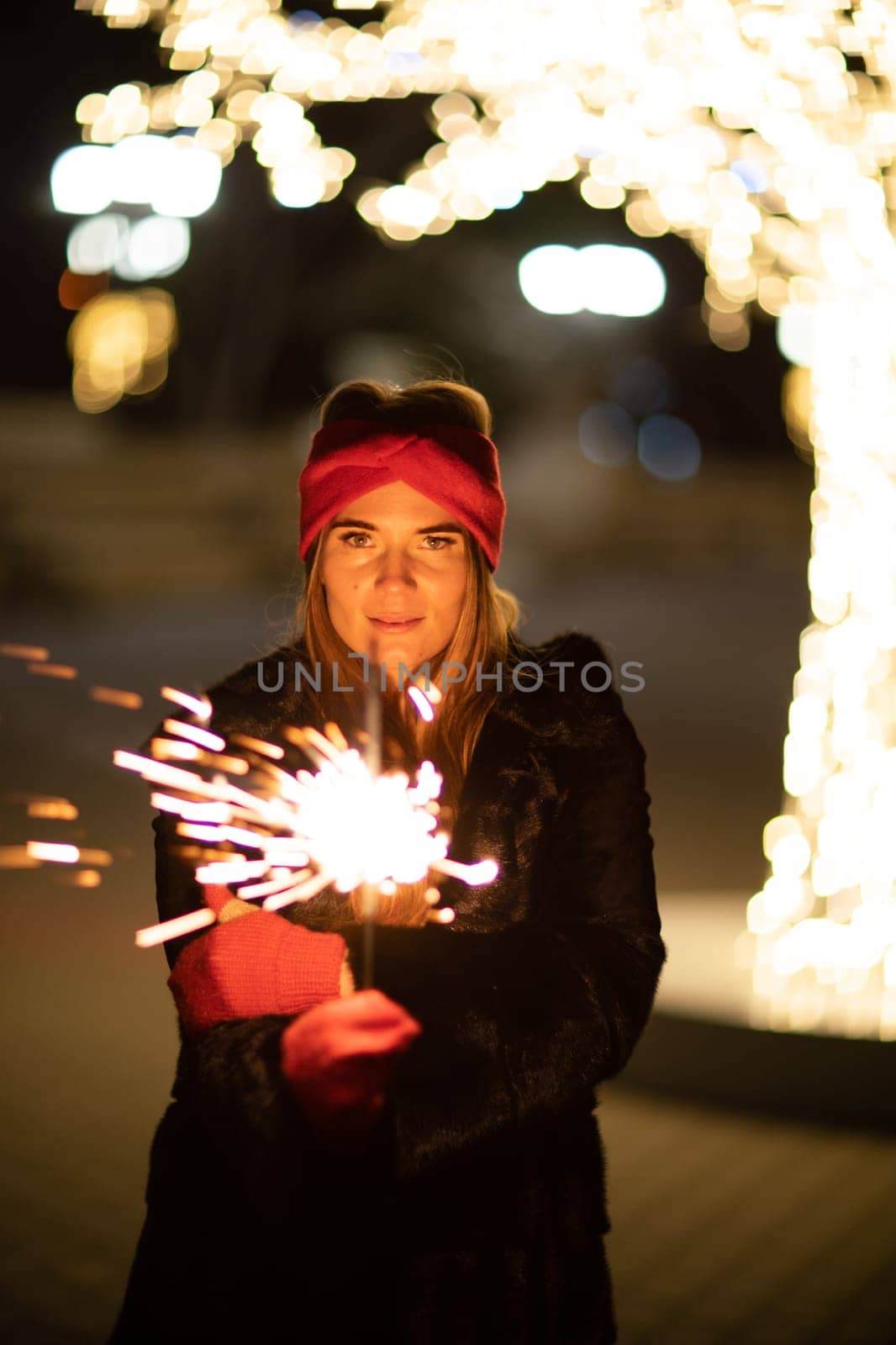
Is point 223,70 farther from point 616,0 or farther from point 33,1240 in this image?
point 33,1240

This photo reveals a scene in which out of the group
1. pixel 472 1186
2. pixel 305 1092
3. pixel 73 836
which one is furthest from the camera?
pixel 73 836

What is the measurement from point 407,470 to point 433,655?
11.1 inches

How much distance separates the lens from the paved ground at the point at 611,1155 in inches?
162

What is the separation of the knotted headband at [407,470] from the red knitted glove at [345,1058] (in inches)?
31.2

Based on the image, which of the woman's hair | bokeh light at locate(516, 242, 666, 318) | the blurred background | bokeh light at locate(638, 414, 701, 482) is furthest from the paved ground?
bokeh light at locate(638, 414, 701, 482)

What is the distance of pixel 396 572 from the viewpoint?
2.21 metres

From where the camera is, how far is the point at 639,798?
87.1 inches

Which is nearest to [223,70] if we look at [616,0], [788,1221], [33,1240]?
[616,0]

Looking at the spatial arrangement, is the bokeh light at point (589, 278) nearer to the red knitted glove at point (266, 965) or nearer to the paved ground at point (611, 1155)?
the paved ground at point (611, 1155)

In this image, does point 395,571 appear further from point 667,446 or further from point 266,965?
point 667,446

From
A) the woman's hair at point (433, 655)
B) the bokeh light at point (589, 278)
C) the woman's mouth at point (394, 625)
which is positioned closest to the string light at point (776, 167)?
the woman's hair at point (433, 655)

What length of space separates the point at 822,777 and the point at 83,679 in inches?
398

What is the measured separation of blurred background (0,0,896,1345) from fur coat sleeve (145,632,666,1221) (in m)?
0.47

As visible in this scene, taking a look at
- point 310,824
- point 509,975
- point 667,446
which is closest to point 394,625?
point 310,824
